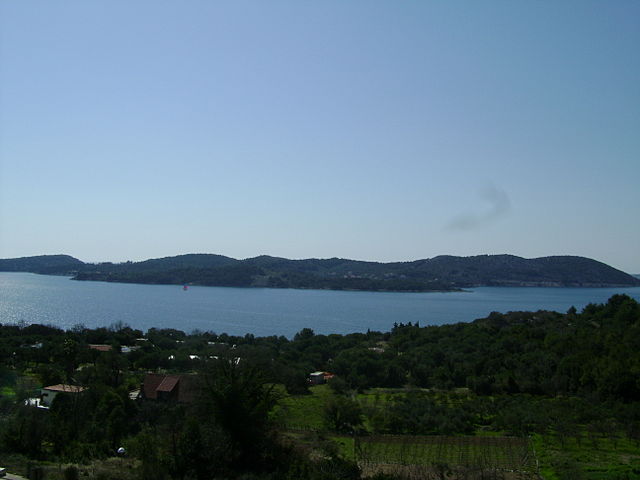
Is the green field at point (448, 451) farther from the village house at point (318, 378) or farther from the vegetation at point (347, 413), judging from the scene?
the village house at point (318, 378)

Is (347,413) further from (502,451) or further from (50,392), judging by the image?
(50,392)

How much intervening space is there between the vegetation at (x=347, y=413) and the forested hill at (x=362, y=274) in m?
115

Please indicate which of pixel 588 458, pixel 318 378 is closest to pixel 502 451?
pixel 588 458

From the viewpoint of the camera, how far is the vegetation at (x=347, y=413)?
15.2 metres

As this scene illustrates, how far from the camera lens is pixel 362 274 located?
18912 centimetres

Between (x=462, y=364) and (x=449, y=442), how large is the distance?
19284 millimetres

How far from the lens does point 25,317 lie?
249 ft

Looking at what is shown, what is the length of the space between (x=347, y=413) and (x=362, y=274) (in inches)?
6539

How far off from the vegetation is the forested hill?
378 feet

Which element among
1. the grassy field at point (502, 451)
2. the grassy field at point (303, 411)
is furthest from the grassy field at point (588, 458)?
the grassy field at point (303, 411)

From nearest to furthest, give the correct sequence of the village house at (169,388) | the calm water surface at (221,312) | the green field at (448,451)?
the green field at (448,451), the village house at (169,388), the calm water surface at (221,312)

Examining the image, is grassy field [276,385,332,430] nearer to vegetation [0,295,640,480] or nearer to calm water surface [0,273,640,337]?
vegetation [0,295,640,480]

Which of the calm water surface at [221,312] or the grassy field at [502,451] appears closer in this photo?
the grassy field at [502,451]

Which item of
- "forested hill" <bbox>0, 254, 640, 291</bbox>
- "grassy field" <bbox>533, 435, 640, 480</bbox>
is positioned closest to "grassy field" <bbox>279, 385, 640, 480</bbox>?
"grassy field" <bbox>533, 435, 640, 480</bbox>
